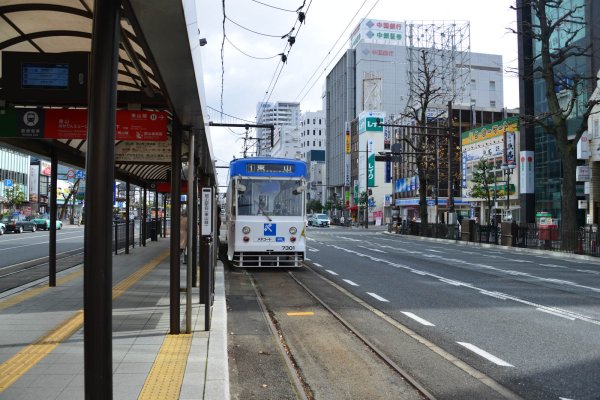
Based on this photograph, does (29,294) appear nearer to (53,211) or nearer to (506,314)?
(53,211)

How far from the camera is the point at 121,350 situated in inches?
238

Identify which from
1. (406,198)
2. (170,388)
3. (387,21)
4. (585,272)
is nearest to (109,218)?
(170,388)

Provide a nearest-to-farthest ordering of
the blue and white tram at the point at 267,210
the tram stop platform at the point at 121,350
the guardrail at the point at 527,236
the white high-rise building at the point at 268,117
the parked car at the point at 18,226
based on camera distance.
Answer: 1. the tram stop platform at the point at 121,350
2. the blue and white tram at the point at 267,210
3. the guardrail at the point at 527,236
4. the white high-rise building at the point at 268,117
5. the parked car at the point at 18,226

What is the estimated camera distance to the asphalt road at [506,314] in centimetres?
587

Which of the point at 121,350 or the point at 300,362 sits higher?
the point at 121,350

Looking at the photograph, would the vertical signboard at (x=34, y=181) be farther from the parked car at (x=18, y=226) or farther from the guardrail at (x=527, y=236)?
the guardrail at (x=527, y=236)

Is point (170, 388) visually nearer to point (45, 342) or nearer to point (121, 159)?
point (45, 342)

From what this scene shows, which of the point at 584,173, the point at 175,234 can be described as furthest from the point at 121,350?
the point at 584,173

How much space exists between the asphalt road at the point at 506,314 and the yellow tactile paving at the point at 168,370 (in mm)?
3382

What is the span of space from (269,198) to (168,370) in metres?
11.2

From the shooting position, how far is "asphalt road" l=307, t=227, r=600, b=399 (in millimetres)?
5867

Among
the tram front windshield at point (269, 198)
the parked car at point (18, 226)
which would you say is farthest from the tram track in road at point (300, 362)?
the parked car at point (18, 226)

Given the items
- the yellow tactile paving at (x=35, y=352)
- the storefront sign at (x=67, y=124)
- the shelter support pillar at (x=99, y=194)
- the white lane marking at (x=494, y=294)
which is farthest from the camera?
the white lane marking at (x=494, y=294)

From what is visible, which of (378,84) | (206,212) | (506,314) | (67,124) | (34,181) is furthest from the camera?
(378,84)
